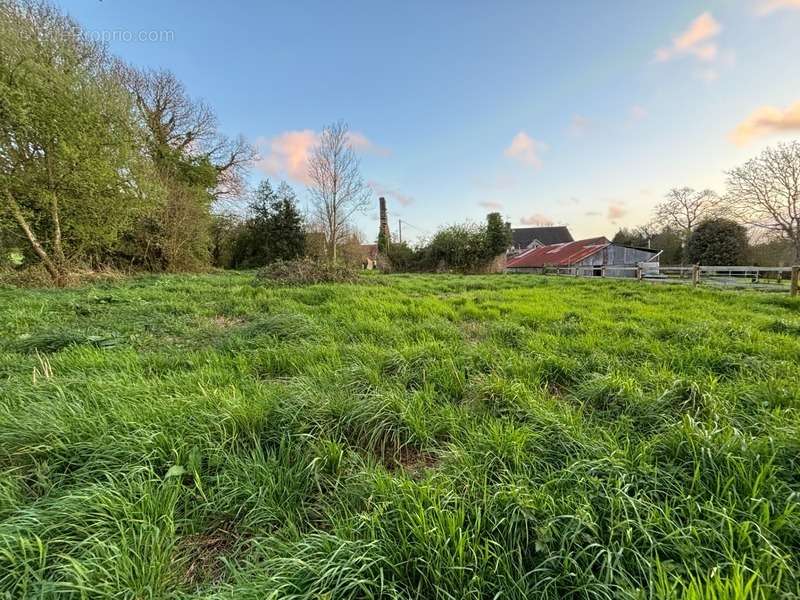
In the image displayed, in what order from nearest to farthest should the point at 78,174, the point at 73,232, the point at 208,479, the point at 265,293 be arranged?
the point at 208,479 < the point at 265,293 < the point at 78,174 < the point at 73,232

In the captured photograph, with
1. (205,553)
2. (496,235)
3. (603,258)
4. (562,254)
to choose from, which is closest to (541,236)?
(562,254)

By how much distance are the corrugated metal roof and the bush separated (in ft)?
78.7

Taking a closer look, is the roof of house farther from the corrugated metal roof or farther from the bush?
the bush

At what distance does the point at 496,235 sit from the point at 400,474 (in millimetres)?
23058

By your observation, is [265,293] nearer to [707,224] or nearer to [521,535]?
[521,535]

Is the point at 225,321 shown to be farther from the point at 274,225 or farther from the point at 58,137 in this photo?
the point at 274,225

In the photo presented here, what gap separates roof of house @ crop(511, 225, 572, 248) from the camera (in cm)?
5141

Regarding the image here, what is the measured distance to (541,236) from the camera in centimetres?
5219

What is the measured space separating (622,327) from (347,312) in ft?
14.0

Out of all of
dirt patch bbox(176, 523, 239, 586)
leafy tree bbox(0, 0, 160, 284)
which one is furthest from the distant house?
dirt patch bbox(176, 523, 239, 586)

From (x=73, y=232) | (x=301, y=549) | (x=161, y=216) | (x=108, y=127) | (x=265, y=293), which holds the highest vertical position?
(x=108, y=127)

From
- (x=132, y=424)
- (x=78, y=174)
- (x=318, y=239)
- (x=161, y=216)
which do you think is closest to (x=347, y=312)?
(x=132, y=424)

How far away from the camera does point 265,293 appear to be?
25.1 feet

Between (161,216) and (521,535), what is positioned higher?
Answer: (161,216)
